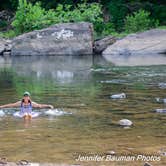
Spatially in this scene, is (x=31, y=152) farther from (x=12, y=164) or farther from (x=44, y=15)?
(x=44, y=15)

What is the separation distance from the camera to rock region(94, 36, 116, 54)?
38.9 metres

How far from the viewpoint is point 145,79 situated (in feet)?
76.1

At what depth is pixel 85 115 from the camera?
1470 cm

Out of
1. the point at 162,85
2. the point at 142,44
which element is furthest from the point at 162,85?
the point at 142,44

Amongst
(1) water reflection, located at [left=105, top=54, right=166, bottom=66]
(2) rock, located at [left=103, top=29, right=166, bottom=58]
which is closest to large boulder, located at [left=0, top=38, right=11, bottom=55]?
(2) rock, located at [left=103, top=29, right=166, bottom=58]

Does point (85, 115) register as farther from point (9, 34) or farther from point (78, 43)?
point (9, 34)

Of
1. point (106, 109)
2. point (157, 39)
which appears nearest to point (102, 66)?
point (157, 39)

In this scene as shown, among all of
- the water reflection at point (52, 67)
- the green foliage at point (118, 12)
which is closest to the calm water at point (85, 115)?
the water reflection at point (52, 67)

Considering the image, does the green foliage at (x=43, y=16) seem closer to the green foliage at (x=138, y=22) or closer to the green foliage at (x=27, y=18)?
the green foliage at (x=27, y=18)

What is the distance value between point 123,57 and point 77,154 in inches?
1013

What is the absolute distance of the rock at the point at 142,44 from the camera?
3734 cm

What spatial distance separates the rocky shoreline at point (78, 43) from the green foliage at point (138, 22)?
5.13 metres

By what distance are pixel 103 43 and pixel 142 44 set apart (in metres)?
2.78

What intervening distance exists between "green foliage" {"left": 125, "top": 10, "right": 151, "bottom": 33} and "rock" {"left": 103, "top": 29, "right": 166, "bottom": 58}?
5.74m
